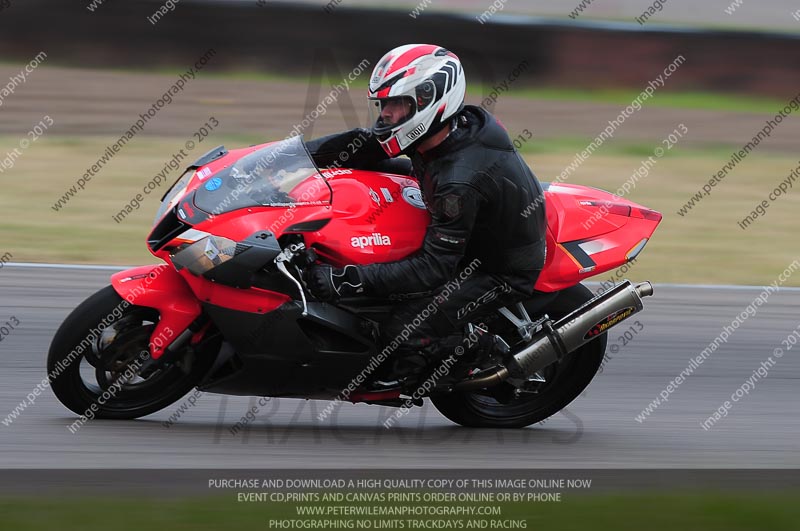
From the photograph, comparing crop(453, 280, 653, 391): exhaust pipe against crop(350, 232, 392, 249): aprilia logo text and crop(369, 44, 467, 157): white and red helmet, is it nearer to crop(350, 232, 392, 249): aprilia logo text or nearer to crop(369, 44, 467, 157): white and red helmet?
crop(350, 232, 392, 249): aprilia logo text

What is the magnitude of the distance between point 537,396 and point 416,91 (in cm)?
173

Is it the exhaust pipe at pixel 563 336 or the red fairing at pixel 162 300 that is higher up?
the exhaust pipe at pixel 563 336

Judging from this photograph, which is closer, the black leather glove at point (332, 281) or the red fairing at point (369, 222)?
the black leather glove at point (332, 281)

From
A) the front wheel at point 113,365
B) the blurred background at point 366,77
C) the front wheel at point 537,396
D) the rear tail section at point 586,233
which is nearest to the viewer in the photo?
the front wheel at point 113,365

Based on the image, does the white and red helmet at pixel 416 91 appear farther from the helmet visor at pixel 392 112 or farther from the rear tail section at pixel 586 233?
the rear tail section at pixel 586 233

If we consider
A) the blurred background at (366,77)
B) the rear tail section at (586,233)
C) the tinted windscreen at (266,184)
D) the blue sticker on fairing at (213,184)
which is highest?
the rear tail section at (586,233)

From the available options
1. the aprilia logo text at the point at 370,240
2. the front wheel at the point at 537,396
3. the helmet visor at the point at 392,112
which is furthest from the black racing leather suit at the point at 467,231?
the front wheel at the point at 537,396

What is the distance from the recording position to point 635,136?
14.8m

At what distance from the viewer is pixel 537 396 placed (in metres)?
5.59

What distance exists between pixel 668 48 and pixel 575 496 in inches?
488

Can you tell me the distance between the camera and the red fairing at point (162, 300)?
4834 millimetres

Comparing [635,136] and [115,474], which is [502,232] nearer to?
[115,474]

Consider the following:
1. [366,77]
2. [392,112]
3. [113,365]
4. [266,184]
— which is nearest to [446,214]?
[392,112]

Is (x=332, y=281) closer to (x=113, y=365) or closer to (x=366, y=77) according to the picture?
(x=113, y=365)
